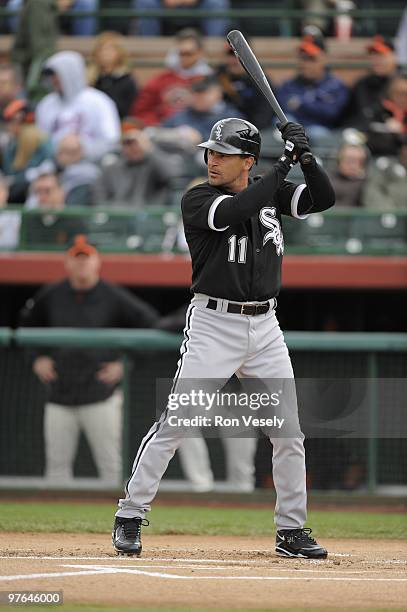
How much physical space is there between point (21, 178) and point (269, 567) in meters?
6.94

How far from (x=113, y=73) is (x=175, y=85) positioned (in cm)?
64

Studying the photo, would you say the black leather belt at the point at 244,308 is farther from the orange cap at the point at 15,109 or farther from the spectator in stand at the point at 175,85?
the spectator in stand at the point at 175,85

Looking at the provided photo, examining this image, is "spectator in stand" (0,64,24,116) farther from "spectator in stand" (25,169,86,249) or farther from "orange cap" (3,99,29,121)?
"spectator in stand" (25,169,86,249)

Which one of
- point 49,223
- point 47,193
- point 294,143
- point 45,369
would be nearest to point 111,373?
point 45,369

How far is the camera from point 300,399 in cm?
950

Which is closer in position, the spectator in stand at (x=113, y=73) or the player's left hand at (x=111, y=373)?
the player's left hand at (x=111, y=373)

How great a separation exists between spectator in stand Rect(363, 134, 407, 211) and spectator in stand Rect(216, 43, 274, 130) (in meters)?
1.69

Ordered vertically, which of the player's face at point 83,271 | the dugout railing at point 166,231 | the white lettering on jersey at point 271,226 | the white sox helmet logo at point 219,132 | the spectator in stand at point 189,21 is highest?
→ the spectator in stand at point 189,21

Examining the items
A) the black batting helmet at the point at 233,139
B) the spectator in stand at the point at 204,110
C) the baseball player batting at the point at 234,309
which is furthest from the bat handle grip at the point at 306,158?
the spectator in stand at the point at 204,110

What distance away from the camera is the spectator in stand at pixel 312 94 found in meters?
12.6

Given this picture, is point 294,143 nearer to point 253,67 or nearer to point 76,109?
point 253,67

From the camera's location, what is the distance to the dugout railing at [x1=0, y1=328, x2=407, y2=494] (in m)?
9.56

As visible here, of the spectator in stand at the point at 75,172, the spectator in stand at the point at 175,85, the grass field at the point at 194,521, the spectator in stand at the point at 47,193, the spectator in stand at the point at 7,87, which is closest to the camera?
the grass field at the point at 194,521

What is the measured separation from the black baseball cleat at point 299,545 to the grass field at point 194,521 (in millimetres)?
1366
